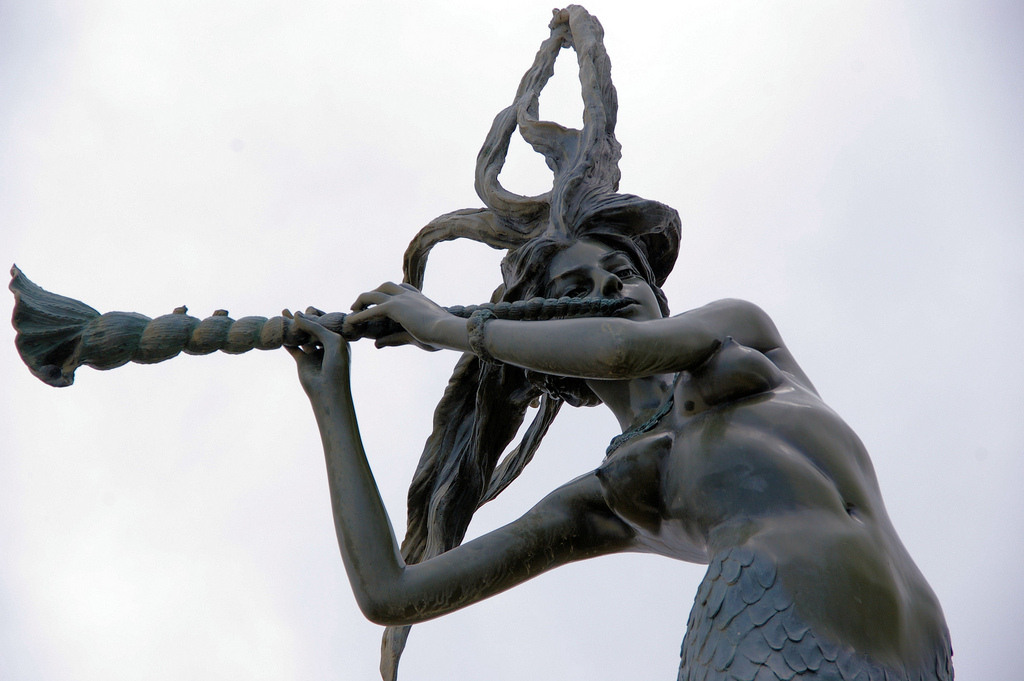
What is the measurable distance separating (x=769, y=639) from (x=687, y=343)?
1.13m

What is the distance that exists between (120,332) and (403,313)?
1.12 m

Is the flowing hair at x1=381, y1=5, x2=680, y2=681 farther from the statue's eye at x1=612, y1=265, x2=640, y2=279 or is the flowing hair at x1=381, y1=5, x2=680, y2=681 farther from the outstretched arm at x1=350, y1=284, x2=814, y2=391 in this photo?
the outstretched arm at x1=350, y1=284, x2=814, y2=391

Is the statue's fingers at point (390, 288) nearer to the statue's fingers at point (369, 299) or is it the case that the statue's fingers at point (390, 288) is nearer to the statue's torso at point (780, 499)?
Result: the statue's fingers at point (369, 299)

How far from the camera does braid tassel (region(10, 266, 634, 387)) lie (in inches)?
191

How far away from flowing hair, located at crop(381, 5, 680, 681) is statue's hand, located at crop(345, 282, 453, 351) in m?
0.60

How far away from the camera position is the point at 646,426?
15.8 feet

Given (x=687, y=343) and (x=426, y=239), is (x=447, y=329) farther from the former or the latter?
(x=426, y=239)

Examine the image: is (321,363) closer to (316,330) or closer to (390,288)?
(316,330)

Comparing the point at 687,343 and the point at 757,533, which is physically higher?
the point at 687,343

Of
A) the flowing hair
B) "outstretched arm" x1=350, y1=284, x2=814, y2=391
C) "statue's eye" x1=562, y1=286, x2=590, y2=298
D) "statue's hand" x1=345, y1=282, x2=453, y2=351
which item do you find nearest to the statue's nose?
"statue's eye" x1=562, y1=286, x2=590, y2=298

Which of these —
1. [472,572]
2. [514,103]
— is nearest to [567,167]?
[514,103]

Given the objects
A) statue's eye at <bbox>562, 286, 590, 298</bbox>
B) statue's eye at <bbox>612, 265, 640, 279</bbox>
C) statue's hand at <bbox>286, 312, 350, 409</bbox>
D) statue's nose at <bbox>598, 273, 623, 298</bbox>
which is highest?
statue's eye at <bbox>612, 265, 640, 279</bbox>

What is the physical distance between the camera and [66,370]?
4902 mm

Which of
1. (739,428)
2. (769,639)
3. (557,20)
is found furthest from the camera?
(557,20)
